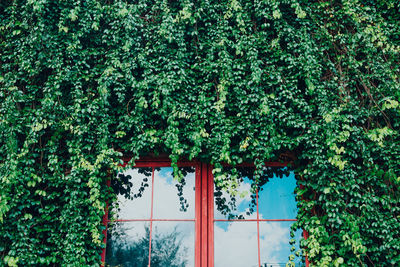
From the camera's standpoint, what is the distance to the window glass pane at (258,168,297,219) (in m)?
4.34

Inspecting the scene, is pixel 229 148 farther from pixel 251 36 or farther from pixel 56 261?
pixel 56 261

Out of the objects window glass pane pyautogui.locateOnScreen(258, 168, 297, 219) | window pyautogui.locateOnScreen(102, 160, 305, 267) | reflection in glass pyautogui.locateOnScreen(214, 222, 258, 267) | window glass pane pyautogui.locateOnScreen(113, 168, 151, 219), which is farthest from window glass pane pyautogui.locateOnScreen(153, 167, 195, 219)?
window glass pane pyautogui.locateOnScreen(258, 168, 297, 219)

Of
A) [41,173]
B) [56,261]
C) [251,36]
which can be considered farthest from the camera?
[251,36]

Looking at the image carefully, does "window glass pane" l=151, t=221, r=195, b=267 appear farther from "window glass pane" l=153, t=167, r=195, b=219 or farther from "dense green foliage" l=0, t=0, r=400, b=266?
"dense green foliage" l=0, t=0, r=400, b=266

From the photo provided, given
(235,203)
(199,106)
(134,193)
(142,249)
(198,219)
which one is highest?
(199,106)

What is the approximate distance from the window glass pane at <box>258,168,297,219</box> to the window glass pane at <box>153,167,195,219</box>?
87 cm

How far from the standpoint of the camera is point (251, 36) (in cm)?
447

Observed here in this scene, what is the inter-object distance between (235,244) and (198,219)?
524mm

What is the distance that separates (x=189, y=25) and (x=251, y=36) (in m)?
0.83

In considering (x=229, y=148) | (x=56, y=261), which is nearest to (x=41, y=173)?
(x=56, y=261)

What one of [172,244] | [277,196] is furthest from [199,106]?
[172,244]

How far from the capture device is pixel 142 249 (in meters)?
4.21

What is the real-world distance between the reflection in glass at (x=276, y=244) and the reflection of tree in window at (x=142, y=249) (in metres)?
0.94

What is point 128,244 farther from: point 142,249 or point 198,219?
point 198,219
